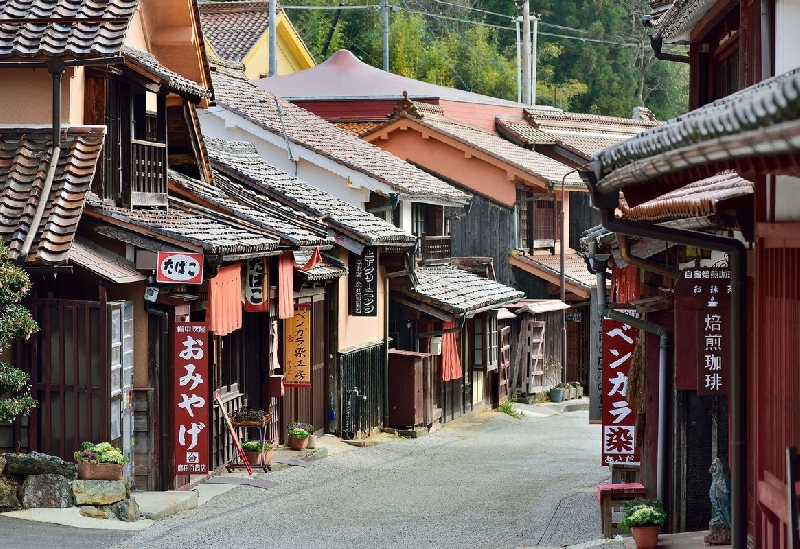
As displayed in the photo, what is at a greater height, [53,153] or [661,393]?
[53,153]

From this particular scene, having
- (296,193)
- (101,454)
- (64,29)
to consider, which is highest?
(64,29)

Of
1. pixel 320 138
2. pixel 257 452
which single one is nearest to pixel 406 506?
pixel 257 452

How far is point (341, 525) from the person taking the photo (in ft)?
52.6

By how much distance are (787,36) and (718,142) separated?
5.60m

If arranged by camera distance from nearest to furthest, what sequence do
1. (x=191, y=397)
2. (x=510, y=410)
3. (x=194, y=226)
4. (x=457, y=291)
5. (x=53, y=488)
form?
(x=53, y=488) → (x=191, y=397) → (x=194, y=226) → (x=457, y=291) → (x=510, y=410)

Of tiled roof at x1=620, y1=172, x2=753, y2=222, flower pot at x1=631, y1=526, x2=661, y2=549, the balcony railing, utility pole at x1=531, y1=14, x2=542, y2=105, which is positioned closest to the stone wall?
flower pot at x1=631, y1=526, x2=661, y2=549

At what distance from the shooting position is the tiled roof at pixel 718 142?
4.02m

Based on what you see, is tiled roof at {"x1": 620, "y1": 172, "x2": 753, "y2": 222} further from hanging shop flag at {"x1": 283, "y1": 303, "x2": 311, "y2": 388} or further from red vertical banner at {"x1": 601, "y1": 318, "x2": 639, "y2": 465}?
hanging shop flag at {"x1": 283, "y1": 303, "x2": 311, "y2": 388}

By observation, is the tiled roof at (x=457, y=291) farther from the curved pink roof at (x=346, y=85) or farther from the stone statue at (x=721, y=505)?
the stone statue at (x=721, y=505)

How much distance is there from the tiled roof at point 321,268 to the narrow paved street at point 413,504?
10.9 feet

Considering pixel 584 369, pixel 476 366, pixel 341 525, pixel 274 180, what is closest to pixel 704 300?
pixel 341 525

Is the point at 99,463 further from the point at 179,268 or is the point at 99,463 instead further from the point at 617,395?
the point at 617,395

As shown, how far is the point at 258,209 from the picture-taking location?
896 inches

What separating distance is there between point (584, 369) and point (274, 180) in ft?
57.4
